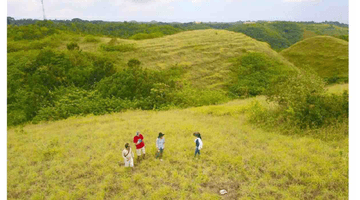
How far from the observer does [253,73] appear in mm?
33781

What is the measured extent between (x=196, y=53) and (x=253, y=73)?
33.4 feet

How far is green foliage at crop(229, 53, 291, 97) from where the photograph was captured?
29.8 metres

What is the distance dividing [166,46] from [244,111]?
A: 86.2 feet

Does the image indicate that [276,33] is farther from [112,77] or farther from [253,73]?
[112,77]

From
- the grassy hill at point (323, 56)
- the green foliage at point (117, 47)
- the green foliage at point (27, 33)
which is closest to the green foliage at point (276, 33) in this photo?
the grassy hill at point (323, 56)

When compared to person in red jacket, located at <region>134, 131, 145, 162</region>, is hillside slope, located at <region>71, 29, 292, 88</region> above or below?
above

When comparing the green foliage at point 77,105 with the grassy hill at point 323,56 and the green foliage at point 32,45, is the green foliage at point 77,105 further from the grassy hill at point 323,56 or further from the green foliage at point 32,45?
the grassy hill at point 323,56

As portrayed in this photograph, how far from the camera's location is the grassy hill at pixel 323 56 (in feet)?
130

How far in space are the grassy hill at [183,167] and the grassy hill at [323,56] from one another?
3416 cm

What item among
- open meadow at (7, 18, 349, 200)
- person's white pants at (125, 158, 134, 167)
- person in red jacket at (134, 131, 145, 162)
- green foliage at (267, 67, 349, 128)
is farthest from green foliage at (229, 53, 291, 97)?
person's white pants at (125, 158, 134, 167)

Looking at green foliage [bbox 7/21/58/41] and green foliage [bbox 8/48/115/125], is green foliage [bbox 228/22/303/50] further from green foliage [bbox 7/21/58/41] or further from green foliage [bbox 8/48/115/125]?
green foliage [bbox 8/48/115/125]

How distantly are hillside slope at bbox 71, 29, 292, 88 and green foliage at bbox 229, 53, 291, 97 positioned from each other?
165 cm

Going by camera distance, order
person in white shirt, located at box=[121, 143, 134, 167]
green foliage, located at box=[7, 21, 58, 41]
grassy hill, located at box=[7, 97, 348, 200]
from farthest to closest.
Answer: green foliage, located at box=[7, 21, 58, 41]
person in white shirt, located at box=[121, 143, 134, 167]
grassy hill, located at box=[7, 97, 348, 200]

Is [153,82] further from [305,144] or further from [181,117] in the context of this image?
[305,144]
